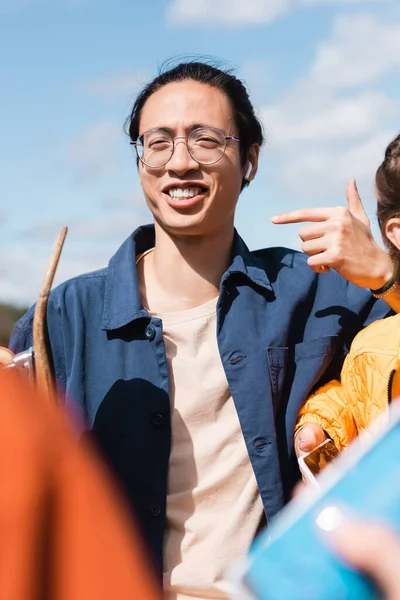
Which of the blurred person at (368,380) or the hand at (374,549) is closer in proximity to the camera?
the hand at (374,549)

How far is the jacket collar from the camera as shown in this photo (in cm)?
292

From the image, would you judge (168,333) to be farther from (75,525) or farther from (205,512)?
(75,525)

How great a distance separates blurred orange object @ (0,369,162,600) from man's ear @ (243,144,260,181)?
2516 millimetres

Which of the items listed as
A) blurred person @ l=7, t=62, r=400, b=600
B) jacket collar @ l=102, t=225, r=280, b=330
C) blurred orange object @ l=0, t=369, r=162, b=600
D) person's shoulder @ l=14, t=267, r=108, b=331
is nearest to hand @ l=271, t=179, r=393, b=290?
blurred person @ l=7, t=62, r=400, b=600

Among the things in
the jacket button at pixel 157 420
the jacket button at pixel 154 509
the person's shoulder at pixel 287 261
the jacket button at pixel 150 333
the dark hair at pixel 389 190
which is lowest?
the jacket button at pixel 154 509

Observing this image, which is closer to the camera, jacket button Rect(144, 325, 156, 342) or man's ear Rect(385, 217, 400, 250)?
man's ear Rect(385, 217, 400, 250)

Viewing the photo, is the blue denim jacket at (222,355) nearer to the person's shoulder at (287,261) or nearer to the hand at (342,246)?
the person's shoulder at (287,261)

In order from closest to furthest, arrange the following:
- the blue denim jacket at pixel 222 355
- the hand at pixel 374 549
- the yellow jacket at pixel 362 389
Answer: the hand at pixel 374 549 → the yellow jacket at pixel 362 389 → the blue denim jacket at pixel 222 355

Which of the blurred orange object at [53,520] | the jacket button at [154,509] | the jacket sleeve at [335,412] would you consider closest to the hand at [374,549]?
the blurred orange object at [53,520]

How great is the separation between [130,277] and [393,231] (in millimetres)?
938

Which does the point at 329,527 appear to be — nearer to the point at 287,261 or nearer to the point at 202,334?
the point at 202,334

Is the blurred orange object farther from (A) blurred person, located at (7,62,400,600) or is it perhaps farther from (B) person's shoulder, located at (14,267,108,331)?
(B) person's shoulder, located at (14,267,108,331)

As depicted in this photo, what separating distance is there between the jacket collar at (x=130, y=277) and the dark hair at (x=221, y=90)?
1.25 feet

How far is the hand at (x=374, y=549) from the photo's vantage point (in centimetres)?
71
